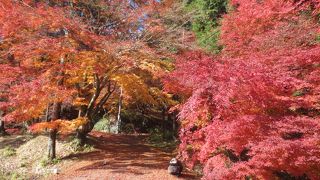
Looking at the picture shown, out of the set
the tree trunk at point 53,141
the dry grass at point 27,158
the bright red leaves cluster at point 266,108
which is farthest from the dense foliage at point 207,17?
the bright red leaves cluster at point 266,108

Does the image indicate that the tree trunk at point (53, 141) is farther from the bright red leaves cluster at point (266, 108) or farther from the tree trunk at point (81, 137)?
the bright red leaves cluster at point (266, 108)

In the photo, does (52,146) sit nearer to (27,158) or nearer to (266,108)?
(27,158)

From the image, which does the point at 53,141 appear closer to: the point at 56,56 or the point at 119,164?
the point at 119,164

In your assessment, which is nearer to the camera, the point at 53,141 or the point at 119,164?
the point at 119,164

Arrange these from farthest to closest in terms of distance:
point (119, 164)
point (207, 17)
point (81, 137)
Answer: point (207, 17) < point (81, 137) < point (119, 164)

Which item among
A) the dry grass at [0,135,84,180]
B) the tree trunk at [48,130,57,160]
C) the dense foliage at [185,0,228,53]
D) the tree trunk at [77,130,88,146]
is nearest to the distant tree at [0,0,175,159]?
the tree trunk at [48,130,57,160]

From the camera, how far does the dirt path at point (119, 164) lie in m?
11.8

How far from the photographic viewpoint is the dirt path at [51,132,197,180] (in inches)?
463

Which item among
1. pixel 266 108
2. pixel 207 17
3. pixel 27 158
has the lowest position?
pixel 27 158

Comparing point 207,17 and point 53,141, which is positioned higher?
point 207,17

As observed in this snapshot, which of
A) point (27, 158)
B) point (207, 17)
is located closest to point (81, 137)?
point (27, 158)

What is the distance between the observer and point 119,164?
1298 cm

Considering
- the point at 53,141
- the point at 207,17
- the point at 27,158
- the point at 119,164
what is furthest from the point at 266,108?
the point at 207,17

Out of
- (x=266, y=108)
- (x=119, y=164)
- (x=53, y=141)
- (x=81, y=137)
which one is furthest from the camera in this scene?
(x=81, y=137)
